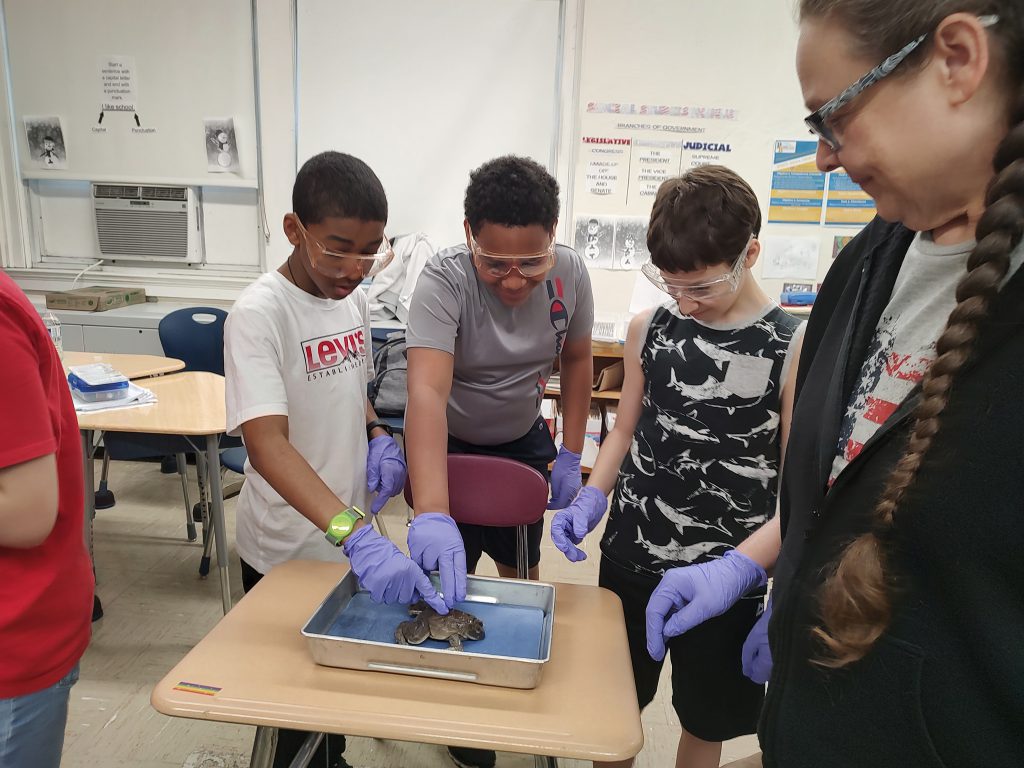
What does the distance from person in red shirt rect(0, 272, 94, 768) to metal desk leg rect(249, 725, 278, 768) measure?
0.93ft

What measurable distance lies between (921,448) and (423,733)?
23.8 inches

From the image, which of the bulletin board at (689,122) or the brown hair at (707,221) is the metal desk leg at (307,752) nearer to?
the brown hair at (707,221)

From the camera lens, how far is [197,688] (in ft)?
2.58

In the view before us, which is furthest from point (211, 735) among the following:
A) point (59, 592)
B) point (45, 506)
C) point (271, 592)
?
point (45, 506)

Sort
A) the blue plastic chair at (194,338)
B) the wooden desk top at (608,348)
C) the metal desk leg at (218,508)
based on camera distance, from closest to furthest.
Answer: the metal desk leg at (218,508)
the blue plastic chair at (194,338)
the wooden desk top at (608,348)

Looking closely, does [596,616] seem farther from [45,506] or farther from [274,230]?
[274,230]

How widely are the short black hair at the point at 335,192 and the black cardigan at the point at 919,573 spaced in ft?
2.85

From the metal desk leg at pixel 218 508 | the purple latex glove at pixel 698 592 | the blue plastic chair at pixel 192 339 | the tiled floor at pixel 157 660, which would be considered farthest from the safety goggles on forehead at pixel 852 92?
the blue plastic chair at pixel 192 339

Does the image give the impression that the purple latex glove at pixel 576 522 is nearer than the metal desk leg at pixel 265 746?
No

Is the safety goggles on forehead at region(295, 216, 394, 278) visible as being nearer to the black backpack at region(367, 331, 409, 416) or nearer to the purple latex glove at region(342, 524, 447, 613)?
the purple latex glove at region(342, 524, 447, 613)

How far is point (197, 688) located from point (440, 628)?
313 millimetres

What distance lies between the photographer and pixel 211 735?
1.65 metres

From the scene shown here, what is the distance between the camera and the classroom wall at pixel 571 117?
321 centimetres

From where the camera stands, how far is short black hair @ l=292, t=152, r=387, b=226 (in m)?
1.17
